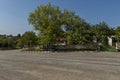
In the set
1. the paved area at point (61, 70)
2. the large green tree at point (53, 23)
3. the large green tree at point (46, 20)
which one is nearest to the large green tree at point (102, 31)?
the large green tree at point (53, 23)

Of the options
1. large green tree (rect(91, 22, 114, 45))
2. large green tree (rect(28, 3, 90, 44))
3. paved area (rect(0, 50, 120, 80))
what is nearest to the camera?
paved area (rect(0, 50, 120, 80))

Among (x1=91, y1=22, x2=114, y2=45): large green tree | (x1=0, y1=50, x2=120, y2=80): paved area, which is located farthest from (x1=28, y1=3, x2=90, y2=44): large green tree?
(x1=0, y1=50, x2=120, y2=80): paved area

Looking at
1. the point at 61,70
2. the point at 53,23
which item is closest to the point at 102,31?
the point at 53,23

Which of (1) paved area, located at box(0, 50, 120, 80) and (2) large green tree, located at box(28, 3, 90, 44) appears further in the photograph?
(2) large green tree, located at box(28, 3, 90, 44)

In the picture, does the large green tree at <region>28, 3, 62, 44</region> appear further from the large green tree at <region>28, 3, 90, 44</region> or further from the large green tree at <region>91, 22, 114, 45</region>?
the large green tree at <region>91, 22, 114, 45</region>

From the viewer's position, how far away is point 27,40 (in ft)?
221

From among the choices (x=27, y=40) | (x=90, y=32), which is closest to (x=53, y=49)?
(x=90, y=32)

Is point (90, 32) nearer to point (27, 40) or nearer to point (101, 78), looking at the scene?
point (27, 40)

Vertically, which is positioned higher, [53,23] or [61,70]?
[53,23]

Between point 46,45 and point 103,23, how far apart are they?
85.8ft

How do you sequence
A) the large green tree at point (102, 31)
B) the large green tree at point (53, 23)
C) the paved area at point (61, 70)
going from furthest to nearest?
the large green tree at point (102, 31) < the large green tree at point (53, 23) < the paved area at point (61, 70)

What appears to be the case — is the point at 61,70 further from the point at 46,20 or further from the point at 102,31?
the point at 102,31

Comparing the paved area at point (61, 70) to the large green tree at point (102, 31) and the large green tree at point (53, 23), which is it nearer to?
the large green tree at point (53, 23)

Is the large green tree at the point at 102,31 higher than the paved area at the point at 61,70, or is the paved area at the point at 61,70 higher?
the large green tree at the point at 102,31
